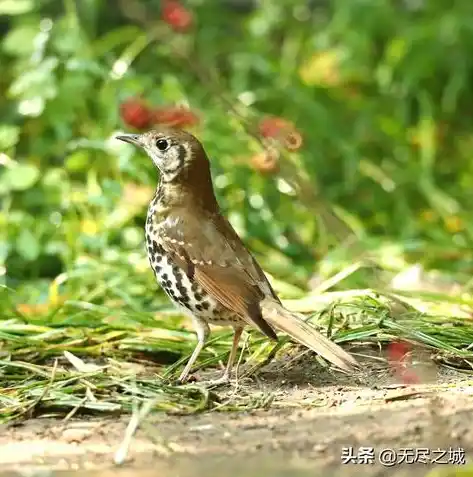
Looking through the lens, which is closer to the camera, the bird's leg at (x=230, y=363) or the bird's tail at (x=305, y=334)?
the bird's tail at (x=305, y=334)

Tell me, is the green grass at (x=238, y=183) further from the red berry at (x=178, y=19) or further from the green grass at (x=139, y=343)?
the red berry at (x=178, y=19)

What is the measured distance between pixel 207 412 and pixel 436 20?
15.8 ft

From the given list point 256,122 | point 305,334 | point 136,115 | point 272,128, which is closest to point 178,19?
point 256,122

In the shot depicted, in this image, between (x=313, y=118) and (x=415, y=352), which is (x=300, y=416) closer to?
(x=415, y=352)

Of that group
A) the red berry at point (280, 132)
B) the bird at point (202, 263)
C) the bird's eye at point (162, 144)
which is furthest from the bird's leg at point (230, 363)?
the red berry at point (280, 132)

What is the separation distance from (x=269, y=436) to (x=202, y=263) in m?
0.73

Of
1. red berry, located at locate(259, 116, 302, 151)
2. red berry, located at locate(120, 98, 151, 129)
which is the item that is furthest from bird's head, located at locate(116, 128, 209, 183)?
red berry, located at locate(259, 116, 302, 151)

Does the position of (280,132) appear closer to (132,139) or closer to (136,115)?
(136,115)

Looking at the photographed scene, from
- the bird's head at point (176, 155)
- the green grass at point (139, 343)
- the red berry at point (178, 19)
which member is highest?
the red berry at point (178, 19)

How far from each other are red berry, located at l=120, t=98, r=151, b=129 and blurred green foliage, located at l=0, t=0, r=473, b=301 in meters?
0.11

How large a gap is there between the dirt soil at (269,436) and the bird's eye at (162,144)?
0.84 metres

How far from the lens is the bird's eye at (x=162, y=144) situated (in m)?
3.46

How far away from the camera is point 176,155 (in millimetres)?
3455

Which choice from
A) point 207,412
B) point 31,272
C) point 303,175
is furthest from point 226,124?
point 207,412
